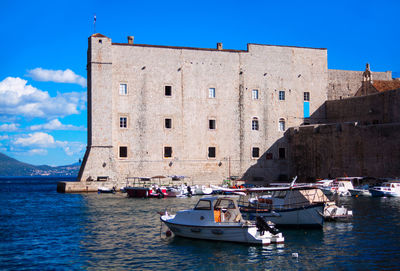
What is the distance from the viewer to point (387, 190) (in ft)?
131

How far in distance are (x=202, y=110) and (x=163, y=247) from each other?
3151cm

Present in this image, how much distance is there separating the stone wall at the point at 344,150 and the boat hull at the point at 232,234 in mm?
26404

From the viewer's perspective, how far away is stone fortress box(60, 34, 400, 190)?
47.2m

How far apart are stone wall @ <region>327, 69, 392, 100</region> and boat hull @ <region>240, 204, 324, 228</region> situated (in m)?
36.1

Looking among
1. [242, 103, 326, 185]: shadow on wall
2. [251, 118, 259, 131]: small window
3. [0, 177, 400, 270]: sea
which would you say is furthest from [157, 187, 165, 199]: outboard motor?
[251, 118, 259, 131]: small window

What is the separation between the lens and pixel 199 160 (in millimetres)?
50312

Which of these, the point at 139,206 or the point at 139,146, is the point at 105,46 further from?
the point at 139,206

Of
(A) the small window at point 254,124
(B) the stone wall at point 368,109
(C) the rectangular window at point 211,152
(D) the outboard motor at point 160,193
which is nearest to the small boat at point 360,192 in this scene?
(B) the stone wall at point 368,109

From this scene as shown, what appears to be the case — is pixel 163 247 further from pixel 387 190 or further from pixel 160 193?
pixel 387 190

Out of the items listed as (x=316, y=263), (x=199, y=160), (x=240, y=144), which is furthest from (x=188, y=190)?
(x=316, y=263)

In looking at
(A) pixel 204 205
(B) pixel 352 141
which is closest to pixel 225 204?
(A) pixel 204 205

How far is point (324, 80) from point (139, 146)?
21856 millimetres

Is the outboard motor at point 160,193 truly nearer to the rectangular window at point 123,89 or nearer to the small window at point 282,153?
the rectangular window at point 123,89

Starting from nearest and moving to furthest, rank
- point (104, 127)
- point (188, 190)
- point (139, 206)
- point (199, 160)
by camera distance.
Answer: point (139, 206) → point (188, 190) → point (104, 127) → point (199, 160)
